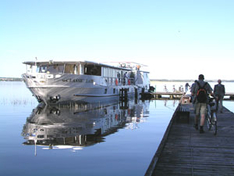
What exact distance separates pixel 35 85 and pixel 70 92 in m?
3.25

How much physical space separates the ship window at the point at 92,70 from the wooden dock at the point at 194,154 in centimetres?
1976

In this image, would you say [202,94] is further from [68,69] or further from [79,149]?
[68,69]

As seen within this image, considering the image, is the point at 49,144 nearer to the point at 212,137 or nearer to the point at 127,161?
the point at 127,161

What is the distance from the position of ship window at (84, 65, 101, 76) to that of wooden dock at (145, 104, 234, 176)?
19760mm

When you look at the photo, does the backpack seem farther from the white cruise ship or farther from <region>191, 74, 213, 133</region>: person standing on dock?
the white cruise ship

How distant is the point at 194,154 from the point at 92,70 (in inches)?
976

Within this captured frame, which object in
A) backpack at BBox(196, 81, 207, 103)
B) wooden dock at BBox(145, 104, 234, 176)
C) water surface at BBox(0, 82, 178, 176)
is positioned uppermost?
backpack at BBox(196, 81, 207, 103)

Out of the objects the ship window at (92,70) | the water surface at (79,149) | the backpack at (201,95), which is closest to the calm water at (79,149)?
the water surface at (79,149)

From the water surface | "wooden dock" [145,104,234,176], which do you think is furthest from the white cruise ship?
"wooden dock" [145,104,234,176]

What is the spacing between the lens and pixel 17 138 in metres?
13.4

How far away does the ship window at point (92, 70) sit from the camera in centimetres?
3046

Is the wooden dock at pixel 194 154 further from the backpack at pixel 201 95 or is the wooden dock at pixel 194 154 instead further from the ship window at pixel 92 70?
the ship window at pixel 92 70

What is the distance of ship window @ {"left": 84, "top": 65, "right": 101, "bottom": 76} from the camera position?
30.5 metres

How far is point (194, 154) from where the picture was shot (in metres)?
7.87
